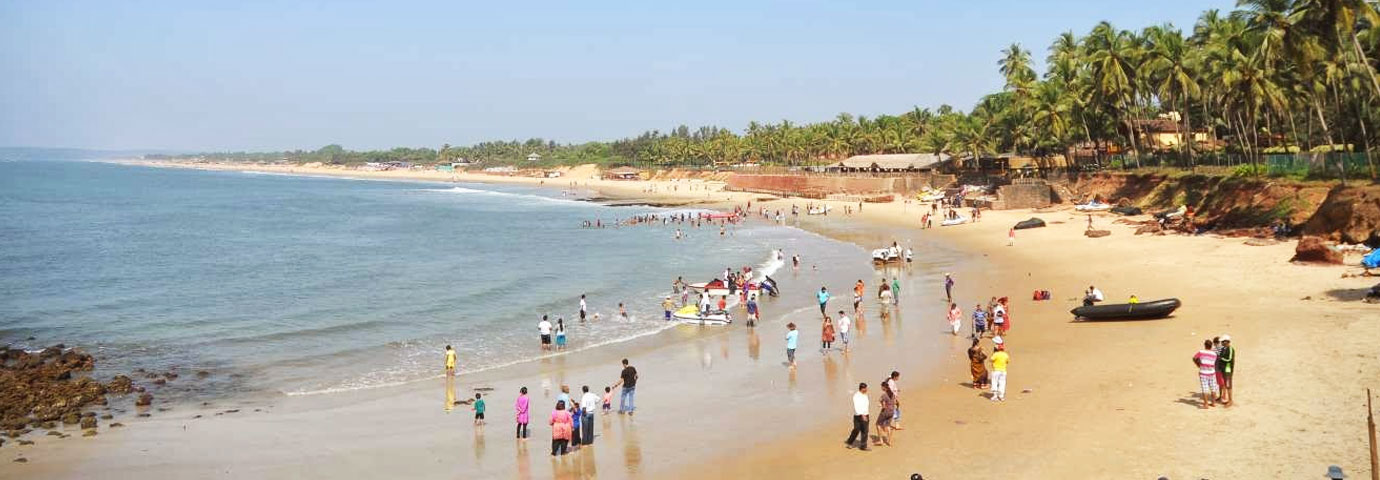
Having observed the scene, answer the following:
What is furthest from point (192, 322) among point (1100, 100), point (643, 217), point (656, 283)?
point (1100, 100)

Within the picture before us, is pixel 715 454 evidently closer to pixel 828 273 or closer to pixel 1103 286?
pixel 1103 286

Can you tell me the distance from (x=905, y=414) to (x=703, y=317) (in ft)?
40.2

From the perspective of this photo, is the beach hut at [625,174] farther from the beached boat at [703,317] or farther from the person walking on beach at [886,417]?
the person walking on beach at [886,417]

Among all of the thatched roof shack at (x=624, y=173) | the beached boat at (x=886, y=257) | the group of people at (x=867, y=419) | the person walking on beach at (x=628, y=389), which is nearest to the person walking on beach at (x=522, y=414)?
the person walking on beach at (x=628, y=389)

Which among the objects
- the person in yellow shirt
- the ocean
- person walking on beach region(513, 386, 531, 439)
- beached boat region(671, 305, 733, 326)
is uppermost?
the person in yellow shirt

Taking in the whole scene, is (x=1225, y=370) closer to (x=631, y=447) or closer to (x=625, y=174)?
(x=631, y=447)

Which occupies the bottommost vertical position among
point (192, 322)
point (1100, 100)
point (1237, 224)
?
point (192, 322)

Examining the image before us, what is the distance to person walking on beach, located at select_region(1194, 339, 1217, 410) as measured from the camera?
45.3 ft

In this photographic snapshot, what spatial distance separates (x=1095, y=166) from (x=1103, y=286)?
128ft

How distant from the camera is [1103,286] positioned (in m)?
27.7

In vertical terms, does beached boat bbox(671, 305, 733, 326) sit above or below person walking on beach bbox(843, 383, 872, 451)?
below

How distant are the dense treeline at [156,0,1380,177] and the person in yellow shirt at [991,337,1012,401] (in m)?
21.2

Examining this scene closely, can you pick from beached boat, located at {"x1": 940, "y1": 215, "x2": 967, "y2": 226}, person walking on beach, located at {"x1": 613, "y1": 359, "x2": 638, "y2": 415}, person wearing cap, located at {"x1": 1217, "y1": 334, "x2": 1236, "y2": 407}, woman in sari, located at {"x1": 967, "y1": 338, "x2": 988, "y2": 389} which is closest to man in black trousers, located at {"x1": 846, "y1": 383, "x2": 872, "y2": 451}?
woman in sari, located at {"x1": 967, "y1": 338, "x2": 988, "y2": 389}

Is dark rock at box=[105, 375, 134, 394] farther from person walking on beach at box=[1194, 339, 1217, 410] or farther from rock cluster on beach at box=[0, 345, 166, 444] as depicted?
person walking on beach at box=[1194, 339, 1217, 410]
